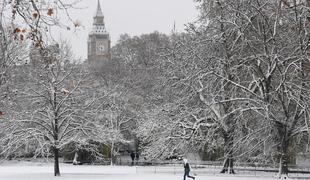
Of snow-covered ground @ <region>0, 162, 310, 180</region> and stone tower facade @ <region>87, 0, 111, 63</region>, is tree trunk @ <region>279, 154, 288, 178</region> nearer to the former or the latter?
snow-covered ground @ <region>0, 162, 310, 180</region>

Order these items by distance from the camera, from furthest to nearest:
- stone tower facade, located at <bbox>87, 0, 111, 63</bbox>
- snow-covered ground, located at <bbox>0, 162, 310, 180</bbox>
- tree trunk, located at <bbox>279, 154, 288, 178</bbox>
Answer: stone tower facade, located at <bbox>87, 0, 111, 63</bbox> → snow-covered ground, located at <bbox>0, 162, 310, 180</bbox> → tree trunk, located at <bbox>279, 154, 288, 178</bbox>

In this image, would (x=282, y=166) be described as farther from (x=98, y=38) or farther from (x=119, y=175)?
(x=98, y=38)

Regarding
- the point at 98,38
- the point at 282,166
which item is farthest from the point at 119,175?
the point at 98,38

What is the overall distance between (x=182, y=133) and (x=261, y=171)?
6357 mm

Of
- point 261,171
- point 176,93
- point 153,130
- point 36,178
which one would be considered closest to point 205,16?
point 176,93

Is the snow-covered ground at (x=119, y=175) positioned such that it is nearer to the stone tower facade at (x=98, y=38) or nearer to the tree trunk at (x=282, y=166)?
the tree trunk at (x=282, y=166)

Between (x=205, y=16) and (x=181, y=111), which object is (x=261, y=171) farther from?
(x=205, y=16)

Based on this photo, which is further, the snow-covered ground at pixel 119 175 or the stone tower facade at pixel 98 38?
the stone tower facade at pixel 98 38

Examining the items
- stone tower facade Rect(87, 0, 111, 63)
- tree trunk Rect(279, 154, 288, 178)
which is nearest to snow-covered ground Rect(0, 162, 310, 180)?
tree trunk Rect(279, 154, 288, 178)

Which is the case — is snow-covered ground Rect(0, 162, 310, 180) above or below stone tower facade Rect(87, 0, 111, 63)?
below

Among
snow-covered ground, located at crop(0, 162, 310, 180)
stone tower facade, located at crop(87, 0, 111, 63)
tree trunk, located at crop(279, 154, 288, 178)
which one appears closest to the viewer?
tree trunk, located at crop(279, 154, 288, 178)

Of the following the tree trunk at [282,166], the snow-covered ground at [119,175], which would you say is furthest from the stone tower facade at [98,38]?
the tree trunk at [282,166]

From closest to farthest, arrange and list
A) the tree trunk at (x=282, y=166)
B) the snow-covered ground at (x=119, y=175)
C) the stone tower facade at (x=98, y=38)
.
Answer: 1. the tree trunk at (x=282, y=166)
2. the snow-covered ground at (x=119, y=175)
3. the stone tower facade at (x=98, y=38)

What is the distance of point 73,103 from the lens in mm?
35906
